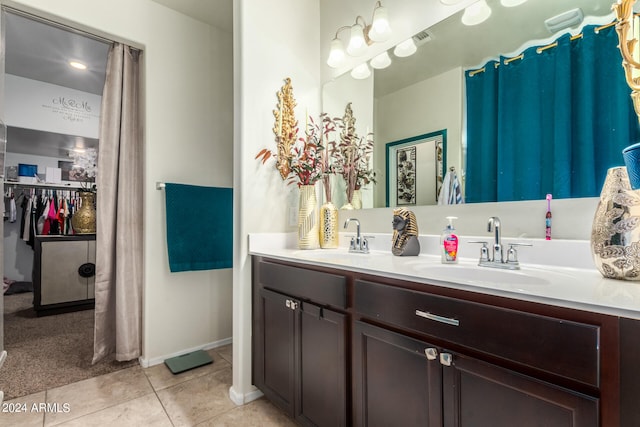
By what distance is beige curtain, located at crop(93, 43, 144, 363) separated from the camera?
80.9 inches

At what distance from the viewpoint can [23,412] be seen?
5.15 ft

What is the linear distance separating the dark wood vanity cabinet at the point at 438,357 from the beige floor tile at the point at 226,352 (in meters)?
0.88

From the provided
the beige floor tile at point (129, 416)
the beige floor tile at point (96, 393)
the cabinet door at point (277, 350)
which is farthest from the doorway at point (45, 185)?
the cabinet door at point (277, 350)

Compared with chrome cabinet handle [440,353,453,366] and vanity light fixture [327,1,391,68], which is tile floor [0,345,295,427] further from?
vanity light fixture [327,1,391,68]

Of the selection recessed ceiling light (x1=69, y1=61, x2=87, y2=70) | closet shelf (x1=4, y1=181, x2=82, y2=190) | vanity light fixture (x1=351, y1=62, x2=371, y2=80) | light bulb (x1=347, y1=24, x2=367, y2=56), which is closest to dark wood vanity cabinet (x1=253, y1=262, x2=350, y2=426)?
vanity light fixture (x1=351, y1=62, x2=371, y2=80)

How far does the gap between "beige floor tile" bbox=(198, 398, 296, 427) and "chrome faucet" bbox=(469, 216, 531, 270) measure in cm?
120

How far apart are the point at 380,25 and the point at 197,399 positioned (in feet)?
7.54

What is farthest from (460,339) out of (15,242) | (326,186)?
(15,242)

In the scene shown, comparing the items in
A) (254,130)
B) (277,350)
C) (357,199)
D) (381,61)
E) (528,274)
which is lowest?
(277,350)

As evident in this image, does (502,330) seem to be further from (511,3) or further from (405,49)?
(405,49)

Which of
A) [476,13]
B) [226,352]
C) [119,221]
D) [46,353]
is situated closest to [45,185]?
[46,353]

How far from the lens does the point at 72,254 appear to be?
322cm

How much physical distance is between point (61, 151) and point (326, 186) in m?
4.18

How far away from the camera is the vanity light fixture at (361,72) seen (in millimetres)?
1843
